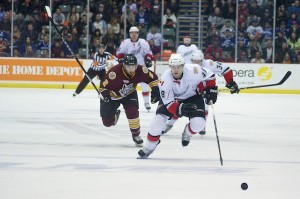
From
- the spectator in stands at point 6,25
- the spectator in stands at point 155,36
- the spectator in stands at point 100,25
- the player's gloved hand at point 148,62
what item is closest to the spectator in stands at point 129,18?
the spectator in stands at point 100,25

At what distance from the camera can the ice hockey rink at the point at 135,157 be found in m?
6.27

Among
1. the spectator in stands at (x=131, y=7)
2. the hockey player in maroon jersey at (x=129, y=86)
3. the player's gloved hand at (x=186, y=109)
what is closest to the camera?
the player's gloved hand at (x=186, y=109)

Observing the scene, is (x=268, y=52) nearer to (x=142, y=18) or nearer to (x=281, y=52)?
(x=281, y=52)

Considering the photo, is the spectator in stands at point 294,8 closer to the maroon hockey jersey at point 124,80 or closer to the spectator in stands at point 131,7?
the spectator in stands at point 131,7

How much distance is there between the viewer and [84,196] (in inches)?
232

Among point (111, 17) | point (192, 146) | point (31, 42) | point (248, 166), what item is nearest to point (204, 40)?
point (111, 17)

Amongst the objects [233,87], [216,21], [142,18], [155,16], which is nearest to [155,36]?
[155,16]

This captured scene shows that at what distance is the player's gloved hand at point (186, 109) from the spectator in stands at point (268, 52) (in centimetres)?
1199

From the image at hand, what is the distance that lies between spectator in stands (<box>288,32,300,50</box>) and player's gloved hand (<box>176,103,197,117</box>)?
12177 mm

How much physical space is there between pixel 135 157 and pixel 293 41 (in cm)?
1268

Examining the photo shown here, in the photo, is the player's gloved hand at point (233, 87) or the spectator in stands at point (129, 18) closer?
the player's gloved hand at point (233, 87)

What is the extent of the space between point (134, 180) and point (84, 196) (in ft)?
3.08

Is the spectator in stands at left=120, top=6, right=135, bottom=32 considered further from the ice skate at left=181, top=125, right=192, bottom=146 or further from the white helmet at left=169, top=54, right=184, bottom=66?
the white helmet at left=169, top=54, right=184, bottom=66

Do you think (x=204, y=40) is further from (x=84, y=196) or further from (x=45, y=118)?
(x=84, y=196)
